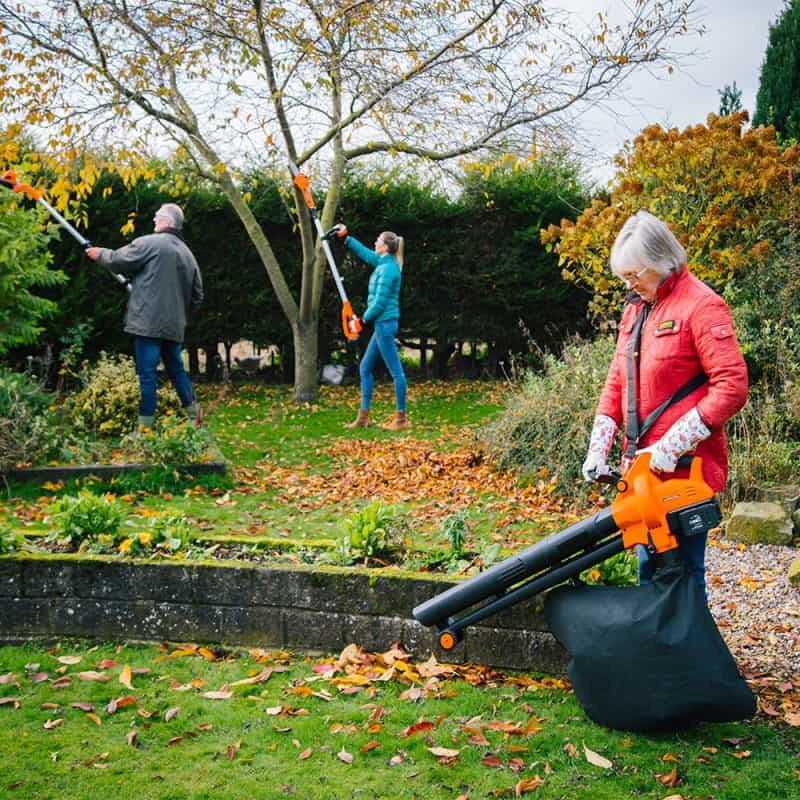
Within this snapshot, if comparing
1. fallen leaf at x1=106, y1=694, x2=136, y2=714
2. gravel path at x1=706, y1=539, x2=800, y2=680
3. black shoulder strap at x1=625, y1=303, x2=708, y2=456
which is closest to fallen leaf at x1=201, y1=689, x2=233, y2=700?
fallen leaf at x1=106, y1=694, x2=136, y2=714

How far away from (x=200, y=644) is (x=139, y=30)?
26.9 ft

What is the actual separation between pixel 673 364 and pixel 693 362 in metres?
0.07

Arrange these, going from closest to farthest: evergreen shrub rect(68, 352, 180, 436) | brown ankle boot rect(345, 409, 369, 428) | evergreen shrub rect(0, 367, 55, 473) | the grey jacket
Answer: evergreen shrub rect(0, 367, 55, 473) < the grey jacket < evergreen shrub rect(68, 352, 180, 436) < brown ankle boot rect(345, 409, 369, 428)

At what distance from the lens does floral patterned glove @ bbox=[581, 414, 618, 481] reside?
346 centimetres

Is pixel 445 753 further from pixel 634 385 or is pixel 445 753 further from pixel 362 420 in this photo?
pixel 362 420

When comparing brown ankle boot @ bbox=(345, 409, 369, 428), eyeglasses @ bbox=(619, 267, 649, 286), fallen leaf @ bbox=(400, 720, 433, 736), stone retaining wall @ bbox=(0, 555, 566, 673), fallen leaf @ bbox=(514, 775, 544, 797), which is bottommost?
fallen leaf @ bbox=(514, 775, 544, 797)

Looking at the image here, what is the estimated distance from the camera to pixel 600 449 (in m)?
3.54

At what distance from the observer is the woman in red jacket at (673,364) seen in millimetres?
3115

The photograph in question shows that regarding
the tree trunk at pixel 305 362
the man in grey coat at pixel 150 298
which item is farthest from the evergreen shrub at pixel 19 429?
the tree trunk at pixel 305 362

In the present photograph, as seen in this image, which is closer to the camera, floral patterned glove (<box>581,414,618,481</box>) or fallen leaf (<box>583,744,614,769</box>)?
fallen leaf (<box>583,744,614,769</box>)

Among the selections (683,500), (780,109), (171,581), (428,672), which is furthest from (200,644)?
(780,109)

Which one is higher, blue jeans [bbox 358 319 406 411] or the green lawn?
blue jeans [bbox 358 319 406 411]

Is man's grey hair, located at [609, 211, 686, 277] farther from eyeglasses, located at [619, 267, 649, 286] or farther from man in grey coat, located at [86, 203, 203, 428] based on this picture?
man in grey coat, located at [86, 203, 203, 428]

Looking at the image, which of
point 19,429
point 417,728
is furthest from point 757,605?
point 19,429
